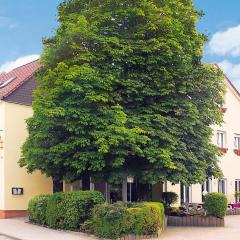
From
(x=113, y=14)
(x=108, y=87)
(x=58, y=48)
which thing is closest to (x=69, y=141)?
(x=108, y=87)

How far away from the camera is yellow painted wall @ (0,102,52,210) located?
2400 cm

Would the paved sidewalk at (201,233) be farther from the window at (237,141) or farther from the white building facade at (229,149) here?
the window at (237,141)

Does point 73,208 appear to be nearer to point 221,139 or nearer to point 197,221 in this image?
point 197,221

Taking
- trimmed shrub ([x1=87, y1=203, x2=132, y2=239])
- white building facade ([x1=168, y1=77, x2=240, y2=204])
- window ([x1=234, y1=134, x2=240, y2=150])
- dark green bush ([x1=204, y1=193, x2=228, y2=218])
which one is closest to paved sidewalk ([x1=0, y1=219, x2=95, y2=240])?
trimmed shrub ([x1=87, y1=203, x2=132, y2=239])

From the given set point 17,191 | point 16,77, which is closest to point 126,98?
point 17,191

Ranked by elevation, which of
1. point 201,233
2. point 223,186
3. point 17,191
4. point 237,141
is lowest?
point 201,233

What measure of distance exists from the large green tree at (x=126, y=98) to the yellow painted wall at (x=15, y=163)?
10.7 ft

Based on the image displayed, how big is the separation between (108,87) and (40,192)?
27.4ft

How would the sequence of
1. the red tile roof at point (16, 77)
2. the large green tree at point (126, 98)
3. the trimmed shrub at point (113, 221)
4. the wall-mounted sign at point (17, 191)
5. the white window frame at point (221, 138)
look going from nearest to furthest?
the trimmed shrub at point (113, 221), the large green tree at point (126, 98), the wall-mounted sign at point (17, 191), the red tile roof at point (16, 77), the white window frame at point (221, 138)

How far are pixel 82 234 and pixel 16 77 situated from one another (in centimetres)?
1258

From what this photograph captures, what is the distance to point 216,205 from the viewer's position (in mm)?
20531

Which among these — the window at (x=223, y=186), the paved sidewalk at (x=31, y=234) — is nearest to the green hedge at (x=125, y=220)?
the paved sidewalk at (x=31, y=234)

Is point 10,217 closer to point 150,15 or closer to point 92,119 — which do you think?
point 92,119

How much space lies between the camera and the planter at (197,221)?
20391mm
